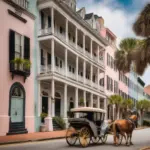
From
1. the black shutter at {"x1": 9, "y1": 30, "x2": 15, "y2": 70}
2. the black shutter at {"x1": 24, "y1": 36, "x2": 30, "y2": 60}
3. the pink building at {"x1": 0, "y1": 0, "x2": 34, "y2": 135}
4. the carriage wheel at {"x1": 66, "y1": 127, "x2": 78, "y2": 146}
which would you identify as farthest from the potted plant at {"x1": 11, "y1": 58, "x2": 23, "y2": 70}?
the carriage wheel at {"x1": 66, "y1": 127, "x2": 78, "y2": 146}

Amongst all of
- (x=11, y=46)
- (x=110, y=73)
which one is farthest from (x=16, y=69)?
(x=110, y=73)

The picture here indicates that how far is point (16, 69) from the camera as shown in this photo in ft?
79.7

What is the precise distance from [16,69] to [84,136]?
34.8ft

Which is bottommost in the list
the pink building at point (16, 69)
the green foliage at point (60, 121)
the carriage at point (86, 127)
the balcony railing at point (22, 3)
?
the green foliage at point (60, 121)

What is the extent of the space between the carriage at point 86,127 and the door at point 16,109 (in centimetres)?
887

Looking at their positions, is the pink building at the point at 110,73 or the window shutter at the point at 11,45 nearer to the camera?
the window shutter at the point at 11,45

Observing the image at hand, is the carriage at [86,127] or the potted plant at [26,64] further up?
the potted plant at [26,64]

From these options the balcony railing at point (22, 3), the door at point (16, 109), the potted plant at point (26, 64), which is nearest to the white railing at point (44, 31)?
the balcony railing at point (22, 3)

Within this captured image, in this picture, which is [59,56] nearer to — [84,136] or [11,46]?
[11,46]

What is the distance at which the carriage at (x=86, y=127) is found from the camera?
1530cm

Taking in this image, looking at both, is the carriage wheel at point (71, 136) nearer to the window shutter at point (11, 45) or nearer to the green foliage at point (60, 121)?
the window shutter at point (11, 45)

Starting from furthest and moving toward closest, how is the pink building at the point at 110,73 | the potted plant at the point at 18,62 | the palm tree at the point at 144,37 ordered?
the pink building at the point at 110,73 < the potted plant at the point at 18,62 < the palm tree at the point at 144,37

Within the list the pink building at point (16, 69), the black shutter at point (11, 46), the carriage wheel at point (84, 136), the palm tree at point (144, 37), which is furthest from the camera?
the black shutter at point (11, 46)

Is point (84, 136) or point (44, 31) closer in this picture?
point (84, 136)
